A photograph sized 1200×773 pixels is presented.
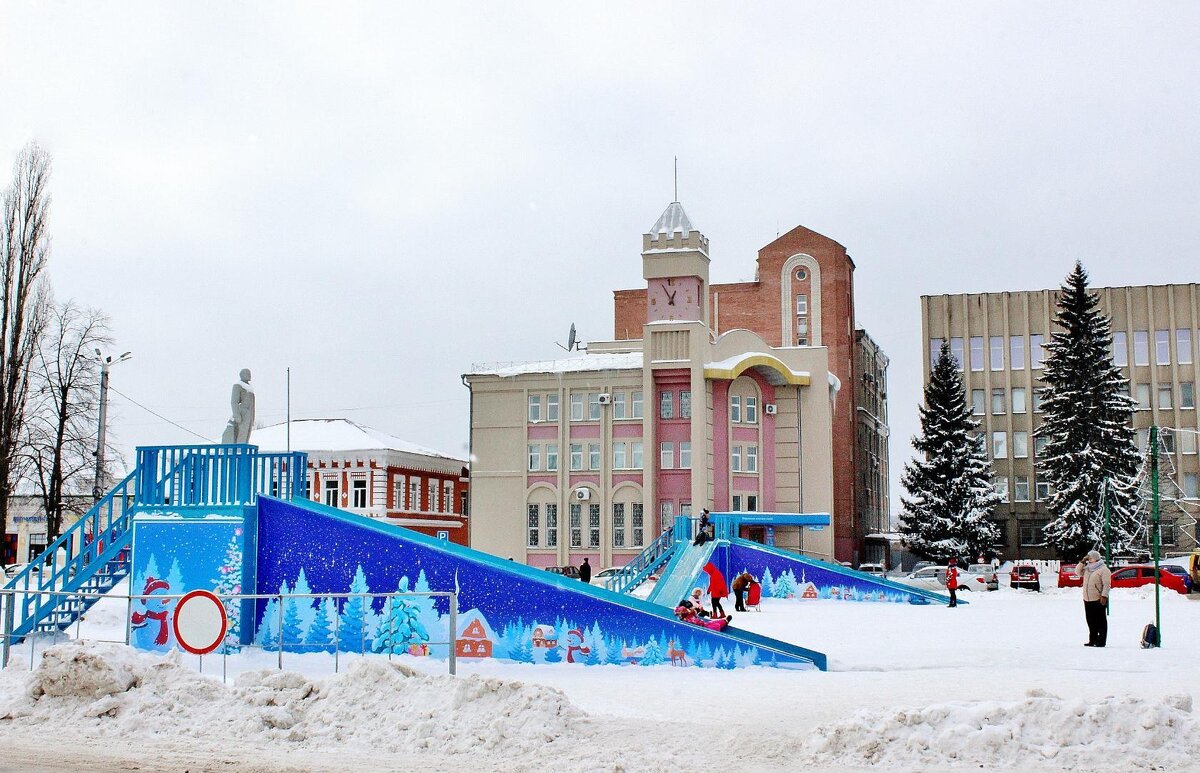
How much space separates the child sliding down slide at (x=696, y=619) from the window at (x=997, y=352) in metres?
56.7

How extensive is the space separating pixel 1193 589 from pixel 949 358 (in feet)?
79.0

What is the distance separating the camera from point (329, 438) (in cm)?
6119

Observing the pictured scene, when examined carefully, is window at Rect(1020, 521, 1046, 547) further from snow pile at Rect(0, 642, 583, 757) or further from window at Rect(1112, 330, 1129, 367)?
snow pile at Rect(0, 642, 583, 757)

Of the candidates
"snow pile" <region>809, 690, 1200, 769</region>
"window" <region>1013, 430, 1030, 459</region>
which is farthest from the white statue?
"window" <region>1013, 430, 1030, 459</region>

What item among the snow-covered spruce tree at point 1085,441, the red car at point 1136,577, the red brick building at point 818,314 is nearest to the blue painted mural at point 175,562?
the red car at point 1136,577

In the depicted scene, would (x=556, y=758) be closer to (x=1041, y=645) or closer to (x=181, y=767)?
(x=181, y=767)

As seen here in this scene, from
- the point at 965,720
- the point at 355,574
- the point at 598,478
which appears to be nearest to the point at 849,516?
the point at 598,478

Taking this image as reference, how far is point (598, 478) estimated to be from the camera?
55.0 m

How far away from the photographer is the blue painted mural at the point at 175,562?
1914 centimetres

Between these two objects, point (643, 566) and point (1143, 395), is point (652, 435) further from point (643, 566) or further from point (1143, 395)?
point (1143, 395)

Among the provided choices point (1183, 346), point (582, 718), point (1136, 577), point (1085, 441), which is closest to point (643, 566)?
point (1136, 577)

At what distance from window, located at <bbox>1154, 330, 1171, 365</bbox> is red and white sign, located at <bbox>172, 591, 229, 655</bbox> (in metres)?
66.3

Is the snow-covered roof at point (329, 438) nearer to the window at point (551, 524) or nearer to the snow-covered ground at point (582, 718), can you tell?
the window at point (551, 524)

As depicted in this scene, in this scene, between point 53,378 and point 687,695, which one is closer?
point 687,695
